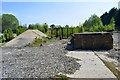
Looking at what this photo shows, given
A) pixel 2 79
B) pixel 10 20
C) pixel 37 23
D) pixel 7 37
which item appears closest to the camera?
pixel 2 79

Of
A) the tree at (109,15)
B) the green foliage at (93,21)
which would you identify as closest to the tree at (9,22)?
the green foliage at (93,21)

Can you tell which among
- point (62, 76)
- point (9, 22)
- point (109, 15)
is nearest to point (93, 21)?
point (9, 22)

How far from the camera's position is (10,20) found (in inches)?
2080

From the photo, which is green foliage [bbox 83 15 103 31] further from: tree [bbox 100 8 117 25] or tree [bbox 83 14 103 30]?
tree [bbox 100 8 117 25]

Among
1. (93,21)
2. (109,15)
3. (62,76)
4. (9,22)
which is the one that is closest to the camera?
(62,76)

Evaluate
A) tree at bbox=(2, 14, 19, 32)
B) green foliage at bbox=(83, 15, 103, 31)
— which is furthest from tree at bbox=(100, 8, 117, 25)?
tree at bbox=(2, 14, 19, 32)

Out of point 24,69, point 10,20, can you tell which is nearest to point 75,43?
point 24,69

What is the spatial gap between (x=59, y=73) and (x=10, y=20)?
47.8 meters

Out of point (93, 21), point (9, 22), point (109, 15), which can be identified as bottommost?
point (9, 22)

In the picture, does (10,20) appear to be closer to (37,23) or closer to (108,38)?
(37,23)

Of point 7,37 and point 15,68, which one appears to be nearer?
point 15,68

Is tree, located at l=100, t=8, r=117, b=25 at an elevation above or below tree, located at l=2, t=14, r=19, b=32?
above

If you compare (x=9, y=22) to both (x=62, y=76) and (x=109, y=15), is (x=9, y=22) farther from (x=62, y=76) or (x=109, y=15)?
(x=62, y=76)

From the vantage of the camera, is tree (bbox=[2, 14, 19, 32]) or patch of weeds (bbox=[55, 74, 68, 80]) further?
tree (bbox=[2, 14, 19, 32])
